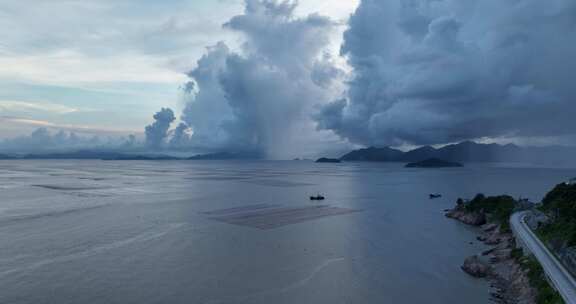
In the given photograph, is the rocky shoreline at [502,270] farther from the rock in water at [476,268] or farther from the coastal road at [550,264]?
the coastal road at [550,264]

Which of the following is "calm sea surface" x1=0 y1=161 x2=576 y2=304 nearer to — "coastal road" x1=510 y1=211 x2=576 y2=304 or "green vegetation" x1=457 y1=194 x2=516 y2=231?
"green vegetation" x1=457 y1=194 x2=516 y2=231

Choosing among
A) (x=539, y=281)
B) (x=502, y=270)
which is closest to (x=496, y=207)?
(x=502, y=270)

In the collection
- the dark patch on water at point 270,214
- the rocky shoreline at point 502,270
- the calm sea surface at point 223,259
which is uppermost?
the rocky shoreline at point 502,270

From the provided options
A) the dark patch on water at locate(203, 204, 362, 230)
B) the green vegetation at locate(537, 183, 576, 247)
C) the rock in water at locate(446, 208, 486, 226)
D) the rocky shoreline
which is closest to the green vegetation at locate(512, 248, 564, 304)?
the rocky shoreline

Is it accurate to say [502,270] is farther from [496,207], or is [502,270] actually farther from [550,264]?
[496,207]

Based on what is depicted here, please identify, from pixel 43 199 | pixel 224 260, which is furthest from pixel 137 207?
pixel 224 260

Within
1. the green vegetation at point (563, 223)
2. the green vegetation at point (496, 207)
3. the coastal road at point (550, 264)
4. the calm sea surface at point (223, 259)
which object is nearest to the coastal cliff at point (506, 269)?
the green vegetation at point (496, 207)
